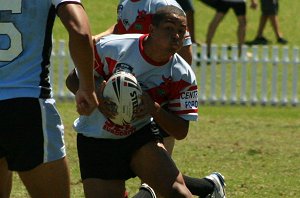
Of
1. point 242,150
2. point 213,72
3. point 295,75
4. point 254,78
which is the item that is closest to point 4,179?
point 242,150

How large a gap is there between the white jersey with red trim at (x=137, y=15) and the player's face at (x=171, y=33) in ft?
3.10

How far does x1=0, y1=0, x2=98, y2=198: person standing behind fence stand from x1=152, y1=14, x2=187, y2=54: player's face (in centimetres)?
76

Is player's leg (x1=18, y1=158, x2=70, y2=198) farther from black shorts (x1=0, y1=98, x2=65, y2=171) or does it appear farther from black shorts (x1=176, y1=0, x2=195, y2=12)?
black shorts (x1=176, y1=0, x2=195, y2=12)

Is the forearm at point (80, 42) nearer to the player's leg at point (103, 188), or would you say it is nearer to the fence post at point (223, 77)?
the player's leg at point (103, 188)

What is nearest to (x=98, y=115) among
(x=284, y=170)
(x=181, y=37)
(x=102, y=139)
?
(x=102, y=139)

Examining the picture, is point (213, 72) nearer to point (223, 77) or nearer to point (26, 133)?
point (223, 77)

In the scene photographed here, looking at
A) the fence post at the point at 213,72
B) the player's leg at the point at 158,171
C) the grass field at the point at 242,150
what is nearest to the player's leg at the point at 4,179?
the player's leg at the point at 158,171

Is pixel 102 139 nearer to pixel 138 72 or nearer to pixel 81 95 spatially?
pixel 138 72

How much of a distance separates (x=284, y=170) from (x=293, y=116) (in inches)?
207

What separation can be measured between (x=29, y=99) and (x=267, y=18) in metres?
15.9

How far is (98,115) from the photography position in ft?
20.3

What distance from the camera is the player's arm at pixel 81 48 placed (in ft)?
17.2

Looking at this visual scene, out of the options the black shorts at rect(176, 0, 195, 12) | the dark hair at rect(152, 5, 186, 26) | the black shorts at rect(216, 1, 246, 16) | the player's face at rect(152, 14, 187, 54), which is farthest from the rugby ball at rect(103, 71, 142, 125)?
the black shorts at rect(216, 1, 246, 16)

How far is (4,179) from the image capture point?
5879mm
